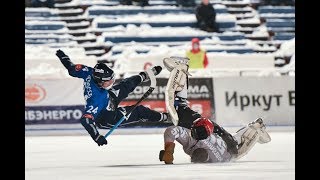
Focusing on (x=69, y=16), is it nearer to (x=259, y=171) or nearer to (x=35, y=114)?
(x=35, y=114)

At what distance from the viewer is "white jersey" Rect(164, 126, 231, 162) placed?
8.15 metres

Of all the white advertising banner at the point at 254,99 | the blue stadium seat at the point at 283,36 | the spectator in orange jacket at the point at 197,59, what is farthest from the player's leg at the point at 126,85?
the blue stadium seat at the point at 283,36

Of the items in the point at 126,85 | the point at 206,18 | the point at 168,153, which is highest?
the point at 126,85

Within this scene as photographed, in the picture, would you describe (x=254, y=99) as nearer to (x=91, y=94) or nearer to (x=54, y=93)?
(x=54, y=93)

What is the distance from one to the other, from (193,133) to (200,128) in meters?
0.09

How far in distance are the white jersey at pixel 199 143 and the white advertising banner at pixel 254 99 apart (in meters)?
7.67

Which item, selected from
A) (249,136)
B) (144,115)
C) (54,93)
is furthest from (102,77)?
(54,93)

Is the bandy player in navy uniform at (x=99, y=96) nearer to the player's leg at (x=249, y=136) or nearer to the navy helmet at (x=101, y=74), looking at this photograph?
the navy helmet at (x=101, y=74)

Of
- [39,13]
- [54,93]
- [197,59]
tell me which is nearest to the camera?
[54,93]

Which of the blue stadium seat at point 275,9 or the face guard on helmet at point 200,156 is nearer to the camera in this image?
the face guard on helmet at point 200,156

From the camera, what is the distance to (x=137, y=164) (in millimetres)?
9070

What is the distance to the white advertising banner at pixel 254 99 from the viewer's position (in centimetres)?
1642
